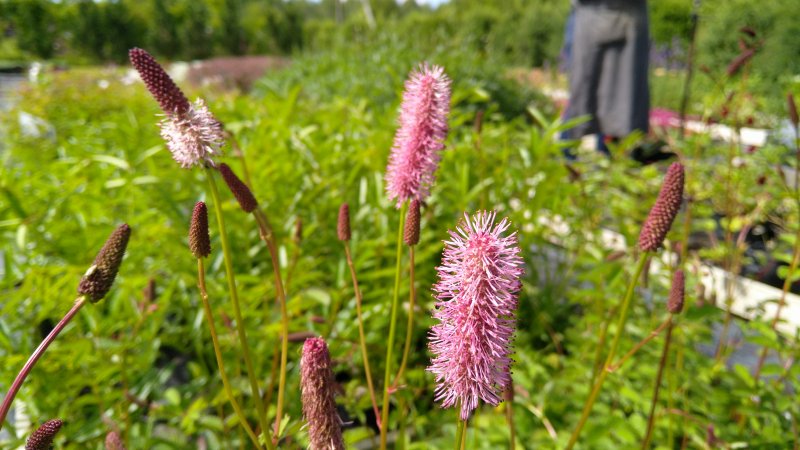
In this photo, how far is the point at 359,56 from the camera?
7223 millimetres

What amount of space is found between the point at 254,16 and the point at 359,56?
38.7 m

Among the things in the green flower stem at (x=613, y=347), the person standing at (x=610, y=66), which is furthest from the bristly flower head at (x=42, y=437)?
the person standing at (x=610, y=66)

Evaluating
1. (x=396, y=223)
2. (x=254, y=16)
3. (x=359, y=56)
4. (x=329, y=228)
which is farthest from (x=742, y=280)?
(x=254, y=16)

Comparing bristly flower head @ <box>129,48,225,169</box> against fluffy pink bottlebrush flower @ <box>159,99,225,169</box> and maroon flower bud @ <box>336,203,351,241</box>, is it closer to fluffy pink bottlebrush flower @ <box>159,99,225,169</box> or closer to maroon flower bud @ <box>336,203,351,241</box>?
fluffy pink bottlebrush flower @ <box>159,99,225,169</box>

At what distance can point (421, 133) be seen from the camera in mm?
865

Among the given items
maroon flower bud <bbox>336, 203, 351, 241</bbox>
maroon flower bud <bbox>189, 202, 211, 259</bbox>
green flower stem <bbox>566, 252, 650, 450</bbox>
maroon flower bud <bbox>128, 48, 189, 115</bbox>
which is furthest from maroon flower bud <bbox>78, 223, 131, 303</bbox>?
green flower stem <bbox>566, 252, 650, 450</bbox>

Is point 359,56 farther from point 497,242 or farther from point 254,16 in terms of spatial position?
point 254,16

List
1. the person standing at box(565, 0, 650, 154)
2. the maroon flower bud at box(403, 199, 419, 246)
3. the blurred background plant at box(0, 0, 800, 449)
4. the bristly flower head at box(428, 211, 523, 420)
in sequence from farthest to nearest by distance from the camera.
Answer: the person standing at box(565, 0, 650, 154), the blurred background plant at box(0, 0, 800, 449), the maroon flower bud at box(403, 199, 419, 246), the bristly flower head at box(428, 211, 523, 420)

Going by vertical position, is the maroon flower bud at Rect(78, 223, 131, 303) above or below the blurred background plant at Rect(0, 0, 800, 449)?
above

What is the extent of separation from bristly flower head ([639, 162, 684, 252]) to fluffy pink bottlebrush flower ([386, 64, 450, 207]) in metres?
0.37

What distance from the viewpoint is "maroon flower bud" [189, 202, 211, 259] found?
0.68m

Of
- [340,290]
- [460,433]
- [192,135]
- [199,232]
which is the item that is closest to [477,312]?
[460,433]

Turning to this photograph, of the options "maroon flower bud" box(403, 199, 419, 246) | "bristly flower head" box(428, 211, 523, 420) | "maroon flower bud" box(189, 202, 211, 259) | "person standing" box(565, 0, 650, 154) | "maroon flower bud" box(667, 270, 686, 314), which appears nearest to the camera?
"bristly flower head" box(428, 211, 523, 420)

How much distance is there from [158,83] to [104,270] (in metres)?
0.27
